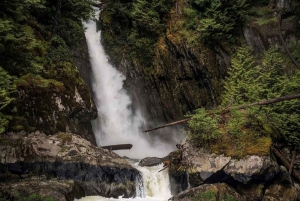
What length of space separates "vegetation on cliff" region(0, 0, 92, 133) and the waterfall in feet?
10.7

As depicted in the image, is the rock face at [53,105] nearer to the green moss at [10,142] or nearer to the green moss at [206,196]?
the green moss at [10,142]

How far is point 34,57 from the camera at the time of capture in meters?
12.3

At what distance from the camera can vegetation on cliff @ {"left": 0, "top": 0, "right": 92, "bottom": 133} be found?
9.22 meters

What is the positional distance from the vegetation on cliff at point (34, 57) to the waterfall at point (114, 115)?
10.7ft

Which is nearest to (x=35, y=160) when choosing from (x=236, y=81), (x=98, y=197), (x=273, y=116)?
(x=98, y=197)

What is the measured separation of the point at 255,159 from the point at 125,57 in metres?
14.3

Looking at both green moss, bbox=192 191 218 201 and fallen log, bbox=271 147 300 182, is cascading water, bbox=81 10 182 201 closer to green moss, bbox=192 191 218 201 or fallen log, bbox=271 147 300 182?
green moss, bbox=192 191 218 201

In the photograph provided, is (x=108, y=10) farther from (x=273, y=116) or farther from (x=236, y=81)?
(x=273, y=116)

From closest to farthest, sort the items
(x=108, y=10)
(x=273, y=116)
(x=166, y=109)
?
1. (x=273, y=116)
2. (x=166, y=109)
3. (x=108, y=10)

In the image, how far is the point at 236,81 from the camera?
51.3ft

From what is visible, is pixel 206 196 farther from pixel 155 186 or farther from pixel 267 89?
pixel 267 89

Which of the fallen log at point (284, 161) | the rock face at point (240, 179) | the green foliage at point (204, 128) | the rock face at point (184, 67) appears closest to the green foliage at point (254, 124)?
the green foliage at point (204, 128)

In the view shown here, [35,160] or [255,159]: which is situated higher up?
[35,160]

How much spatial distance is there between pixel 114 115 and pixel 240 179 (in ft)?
40.0
